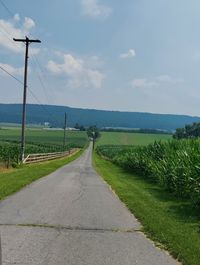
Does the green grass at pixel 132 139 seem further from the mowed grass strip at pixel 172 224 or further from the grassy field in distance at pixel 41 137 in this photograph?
the mowed grass strip at pixel 172 224

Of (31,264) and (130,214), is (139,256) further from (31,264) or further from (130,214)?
(130,214)

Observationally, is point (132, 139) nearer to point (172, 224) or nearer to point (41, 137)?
point (41, 137)

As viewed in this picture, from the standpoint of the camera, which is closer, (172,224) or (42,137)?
(172,224)

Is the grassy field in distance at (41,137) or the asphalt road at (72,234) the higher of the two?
the asphalt road at (72,234)

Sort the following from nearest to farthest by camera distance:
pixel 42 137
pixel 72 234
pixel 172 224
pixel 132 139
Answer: pixel 72 234
pixel 172 224
pixel 42 137
pixel 132 139

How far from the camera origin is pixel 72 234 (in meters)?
9.24

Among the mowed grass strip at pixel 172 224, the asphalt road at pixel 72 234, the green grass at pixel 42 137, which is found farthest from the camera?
the green grass at pixel 42 137

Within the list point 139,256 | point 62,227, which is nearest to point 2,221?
point 62,227

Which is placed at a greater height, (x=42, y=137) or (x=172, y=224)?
(x=172, y=224)

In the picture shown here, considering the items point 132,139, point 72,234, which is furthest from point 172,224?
point 132,139

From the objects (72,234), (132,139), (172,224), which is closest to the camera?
(72,234)

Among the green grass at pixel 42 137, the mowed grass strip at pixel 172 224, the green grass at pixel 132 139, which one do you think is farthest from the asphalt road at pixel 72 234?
the green grass at pixel 132 139

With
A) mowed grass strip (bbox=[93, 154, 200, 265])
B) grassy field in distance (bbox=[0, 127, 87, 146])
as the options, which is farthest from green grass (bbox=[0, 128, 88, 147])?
mowed grass strip (bbox=[93, 154, 200, 265])

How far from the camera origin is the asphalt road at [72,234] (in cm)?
738
